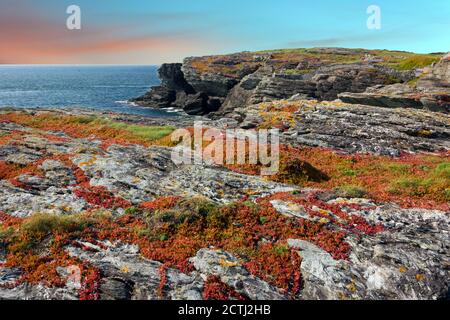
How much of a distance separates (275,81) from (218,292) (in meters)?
90.7

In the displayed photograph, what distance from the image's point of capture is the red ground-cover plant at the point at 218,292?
11.7 meters

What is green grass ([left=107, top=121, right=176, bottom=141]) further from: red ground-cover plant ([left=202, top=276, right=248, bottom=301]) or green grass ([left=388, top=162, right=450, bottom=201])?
red ground-cover plant ([left=202, top=276, right=248, bottom=301])

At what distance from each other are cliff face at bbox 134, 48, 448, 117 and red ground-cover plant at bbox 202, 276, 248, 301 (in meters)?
53.4

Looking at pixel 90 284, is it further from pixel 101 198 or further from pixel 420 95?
→ pixel 420 95

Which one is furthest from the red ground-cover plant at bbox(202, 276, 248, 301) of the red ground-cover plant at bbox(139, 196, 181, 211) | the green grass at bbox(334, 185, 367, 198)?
the green grass at bbox(334, 185, 367, 198)

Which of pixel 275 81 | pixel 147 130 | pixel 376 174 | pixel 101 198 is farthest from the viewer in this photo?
pixel 275 81

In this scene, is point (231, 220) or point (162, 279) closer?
point (162, 279)

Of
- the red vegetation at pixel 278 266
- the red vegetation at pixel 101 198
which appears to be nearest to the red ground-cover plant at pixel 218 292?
the red vegetation at pixel 278 266

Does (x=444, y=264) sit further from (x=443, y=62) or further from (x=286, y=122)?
(x=443, y=62)

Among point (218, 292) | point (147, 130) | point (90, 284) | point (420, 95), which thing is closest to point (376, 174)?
point (218, 292)

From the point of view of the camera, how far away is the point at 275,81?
9644 centimetres

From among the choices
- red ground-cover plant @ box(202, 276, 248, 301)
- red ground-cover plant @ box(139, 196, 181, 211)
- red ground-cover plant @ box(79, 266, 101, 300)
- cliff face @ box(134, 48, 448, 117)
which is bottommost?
red ground-cover plant @ box(202, 276, 248, 301)

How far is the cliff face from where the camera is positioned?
8169cm
